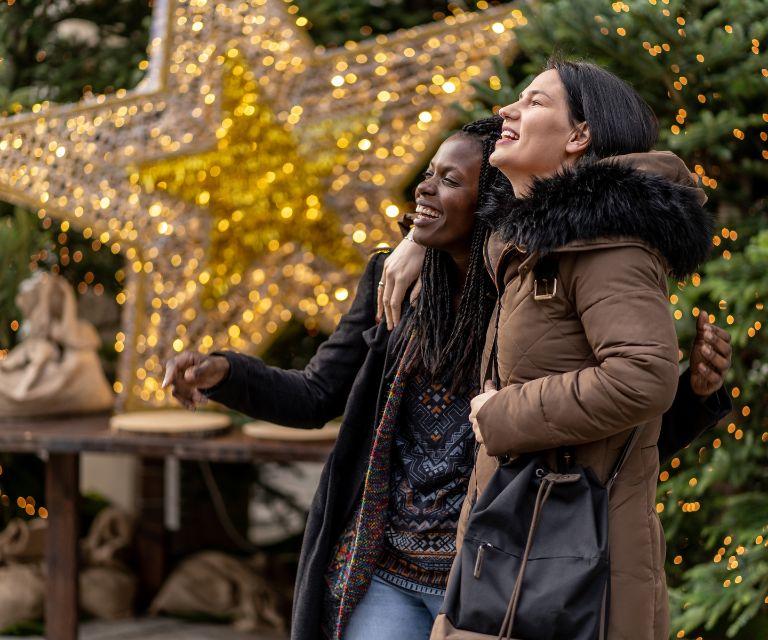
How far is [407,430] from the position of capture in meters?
2.32

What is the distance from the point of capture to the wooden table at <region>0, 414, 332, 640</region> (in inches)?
163

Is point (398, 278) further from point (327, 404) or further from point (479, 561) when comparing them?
point (479, 561)

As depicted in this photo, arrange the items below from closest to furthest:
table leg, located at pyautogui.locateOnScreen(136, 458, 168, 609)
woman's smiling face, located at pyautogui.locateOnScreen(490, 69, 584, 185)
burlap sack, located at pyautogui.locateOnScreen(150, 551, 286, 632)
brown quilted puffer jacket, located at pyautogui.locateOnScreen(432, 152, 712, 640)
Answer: brown quilted puffer jacket, located at pyautogui.locateOnScreen(432, 152, 712, 640) < woman's smiling face, located at pyautogui.locateOnScreen(490, 69, 584, 185) < burlap sack, located at pyautogui.locateOnScreen(150, 551, 286, 632) < table leg, located at pyautogui.locateOnScreen(136, 458, 168, 609)

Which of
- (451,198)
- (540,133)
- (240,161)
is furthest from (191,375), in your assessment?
(240,161)

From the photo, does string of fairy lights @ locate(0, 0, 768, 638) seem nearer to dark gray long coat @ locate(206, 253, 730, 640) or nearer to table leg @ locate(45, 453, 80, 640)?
table leg @ locate(45, 453, 80, 640)

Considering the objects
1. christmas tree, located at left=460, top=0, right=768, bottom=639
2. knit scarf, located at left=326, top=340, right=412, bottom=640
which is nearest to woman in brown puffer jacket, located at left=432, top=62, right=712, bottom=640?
knit scarf, located at left=326, top=340, right=412, bottom=640

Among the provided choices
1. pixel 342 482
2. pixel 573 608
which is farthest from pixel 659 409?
pixel 342 482

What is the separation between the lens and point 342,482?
2383 millimetres

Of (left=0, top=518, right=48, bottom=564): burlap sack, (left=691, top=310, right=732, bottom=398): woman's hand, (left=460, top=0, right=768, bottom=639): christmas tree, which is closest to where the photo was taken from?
(left=691, top=310, right=732, bottom=398): woman's hand

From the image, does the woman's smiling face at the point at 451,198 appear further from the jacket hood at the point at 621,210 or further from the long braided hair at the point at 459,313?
the jacket hood at the point at 621,210

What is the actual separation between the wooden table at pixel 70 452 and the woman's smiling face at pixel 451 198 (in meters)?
1.97

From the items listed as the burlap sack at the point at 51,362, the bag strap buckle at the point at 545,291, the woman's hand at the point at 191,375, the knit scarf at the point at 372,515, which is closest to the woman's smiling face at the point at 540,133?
→ the bag strap buckle at the point at 545,291

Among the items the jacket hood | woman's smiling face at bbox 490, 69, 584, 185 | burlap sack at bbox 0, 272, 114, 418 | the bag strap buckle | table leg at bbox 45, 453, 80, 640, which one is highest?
woman's smiling face at bbox 490, 69, 584, 185

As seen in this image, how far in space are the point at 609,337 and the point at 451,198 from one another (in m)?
0.62
